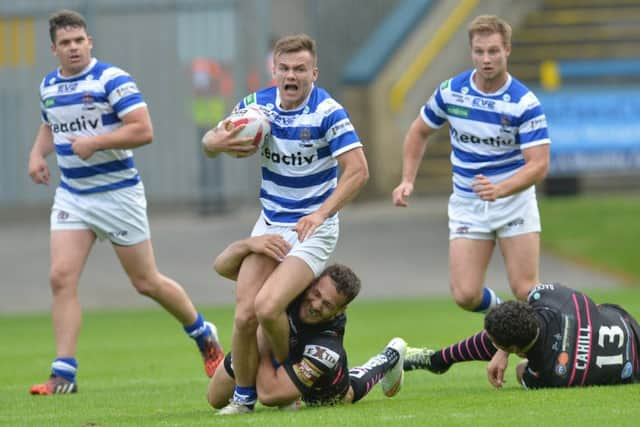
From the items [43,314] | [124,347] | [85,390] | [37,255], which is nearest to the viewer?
[85,390]

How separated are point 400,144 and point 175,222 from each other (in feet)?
13.1

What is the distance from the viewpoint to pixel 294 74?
874 centimetres

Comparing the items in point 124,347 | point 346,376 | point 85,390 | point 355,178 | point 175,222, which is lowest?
point 175,222

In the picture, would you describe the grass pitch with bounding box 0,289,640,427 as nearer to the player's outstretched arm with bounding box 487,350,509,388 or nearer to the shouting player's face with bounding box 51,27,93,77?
the player's outstretched arm with bounding box 487,350,509,388

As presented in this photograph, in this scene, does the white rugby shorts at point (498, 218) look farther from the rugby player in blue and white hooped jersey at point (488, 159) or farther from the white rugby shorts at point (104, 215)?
the white rugby shorts at point (104, 215)

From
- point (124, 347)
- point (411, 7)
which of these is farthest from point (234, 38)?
point (124, 347)

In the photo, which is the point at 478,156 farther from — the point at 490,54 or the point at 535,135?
the point at 490,54

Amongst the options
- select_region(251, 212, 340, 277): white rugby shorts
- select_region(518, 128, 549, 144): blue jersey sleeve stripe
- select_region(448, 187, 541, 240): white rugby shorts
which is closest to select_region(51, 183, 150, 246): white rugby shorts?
select_region(251, 212, 340, 277): white rugby shorts

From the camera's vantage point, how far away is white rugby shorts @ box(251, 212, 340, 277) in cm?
861

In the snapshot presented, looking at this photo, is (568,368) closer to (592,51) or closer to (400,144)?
(400,144)

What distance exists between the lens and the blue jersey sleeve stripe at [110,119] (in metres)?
10.7

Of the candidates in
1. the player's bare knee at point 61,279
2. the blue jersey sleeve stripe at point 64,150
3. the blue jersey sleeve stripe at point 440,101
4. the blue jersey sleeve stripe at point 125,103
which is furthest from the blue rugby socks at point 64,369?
the blue jersey sleeve stripe at point 440,101

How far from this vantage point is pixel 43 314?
→ 744 inches

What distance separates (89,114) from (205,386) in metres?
2.12
